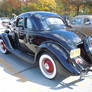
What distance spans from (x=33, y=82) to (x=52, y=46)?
102 cm

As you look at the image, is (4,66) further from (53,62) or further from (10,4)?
(10,4)

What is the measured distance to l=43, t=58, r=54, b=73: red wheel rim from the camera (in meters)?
2.95

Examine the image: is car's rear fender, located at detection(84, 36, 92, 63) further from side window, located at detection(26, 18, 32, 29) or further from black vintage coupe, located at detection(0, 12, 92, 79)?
side window, located at detection(26, 18, 32, 29)

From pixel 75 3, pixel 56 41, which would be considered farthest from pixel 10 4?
pixel 56 41

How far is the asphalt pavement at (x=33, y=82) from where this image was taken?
8.79 feet

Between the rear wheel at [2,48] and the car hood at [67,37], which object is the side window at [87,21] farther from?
the rear wheel at [2,48]

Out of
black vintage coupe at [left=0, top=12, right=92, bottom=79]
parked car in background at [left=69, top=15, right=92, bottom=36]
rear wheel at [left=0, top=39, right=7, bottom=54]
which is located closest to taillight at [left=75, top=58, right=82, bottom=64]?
black vintage coupe at [left=0, top=12, right=92, bottom=79]

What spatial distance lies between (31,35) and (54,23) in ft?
2.67

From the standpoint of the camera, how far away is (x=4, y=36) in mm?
4637

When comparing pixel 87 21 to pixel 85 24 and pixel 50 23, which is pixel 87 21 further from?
pixel 50 23

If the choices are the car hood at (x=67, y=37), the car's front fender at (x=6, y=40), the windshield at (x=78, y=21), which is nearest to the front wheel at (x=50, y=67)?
the car hood at (x=67, y=37)

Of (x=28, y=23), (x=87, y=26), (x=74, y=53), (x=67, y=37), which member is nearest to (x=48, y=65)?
(x=74, y=53)

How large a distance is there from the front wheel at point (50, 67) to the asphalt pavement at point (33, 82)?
0.16 meters

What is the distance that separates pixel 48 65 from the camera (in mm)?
3006
